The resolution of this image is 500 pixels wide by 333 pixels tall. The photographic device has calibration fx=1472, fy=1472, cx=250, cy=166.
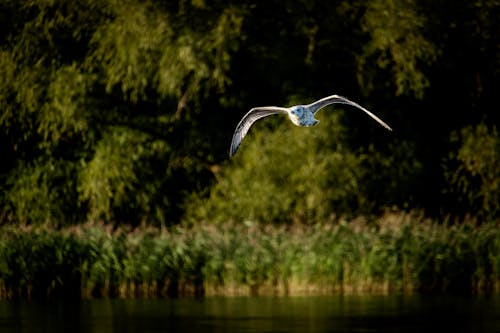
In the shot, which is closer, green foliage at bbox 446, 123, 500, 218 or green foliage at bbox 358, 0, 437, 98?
green foliage at bbox 358, 0, 437, 98

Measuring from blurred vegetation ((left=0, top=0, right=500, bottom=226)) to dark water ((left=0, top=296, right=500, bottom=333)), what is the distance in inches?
211

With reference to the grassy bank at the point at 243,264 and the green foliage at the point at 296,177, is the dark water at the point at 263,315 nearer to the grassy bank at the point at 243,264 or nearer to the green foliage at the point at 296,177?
the grassy bank at the point at 243,264

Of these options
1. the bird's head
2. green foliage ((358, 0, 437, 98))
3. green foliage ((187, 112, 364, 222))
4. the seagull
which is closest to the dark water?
the seagull

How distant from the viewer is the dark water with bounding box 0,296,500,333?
18938 mm

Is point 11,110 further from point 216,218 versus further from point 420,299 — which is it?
point 420,299

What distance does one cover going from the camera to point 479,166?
29031mm

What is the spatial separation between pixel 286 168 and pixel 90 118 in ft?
13.3

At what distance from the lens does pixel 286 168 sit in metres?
27.6

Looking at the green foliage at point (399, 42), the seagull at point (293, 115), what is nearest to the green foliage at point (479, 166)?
the green foliage at point (399, 42)

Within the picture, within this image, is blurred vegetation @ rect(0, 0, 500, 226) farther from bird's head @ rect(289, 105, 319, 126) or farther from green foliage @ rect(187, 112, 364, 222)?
bird's head @ rect(289, 105, 319, 126)

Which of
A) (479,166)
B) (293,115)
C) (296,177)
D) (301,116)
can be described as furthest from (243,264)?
(293,115)

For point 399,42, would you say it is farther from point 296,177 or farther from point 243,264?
point 243,264

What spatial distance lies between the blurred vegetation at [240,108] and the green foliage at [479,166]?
0.15ft

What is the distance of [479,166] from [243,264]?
727 cm
